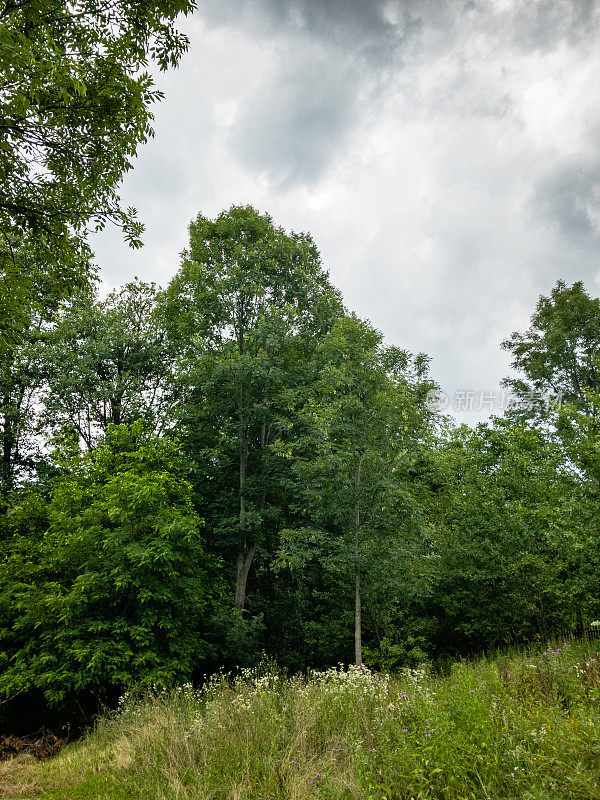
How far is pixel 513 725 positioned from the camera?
4.04 meters

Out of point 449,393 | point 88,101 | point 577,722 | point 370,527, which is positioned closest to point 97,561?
point 370,527

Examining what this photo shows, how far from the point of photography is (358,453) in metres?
12.9

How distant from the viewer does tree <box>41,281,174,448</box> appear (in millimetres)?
17625

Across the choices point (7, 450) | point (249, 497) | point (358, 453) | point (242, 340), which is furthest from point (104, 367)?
point (358, 453)

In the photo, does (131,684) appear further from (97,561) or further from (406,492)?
(406,492)

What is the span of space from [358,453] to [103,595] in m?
A: 7.50

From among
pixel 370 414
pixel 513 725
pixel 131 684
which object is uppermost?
pixel 370 414

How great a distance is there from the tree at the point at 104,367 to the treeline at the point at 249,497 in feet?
0.27

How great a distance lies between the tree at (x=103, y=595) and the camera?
11.4 meters

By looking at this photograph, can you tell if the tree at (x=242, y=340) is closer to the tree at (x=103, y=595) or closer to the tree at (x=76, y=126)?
the tree at (x=103, y=595)

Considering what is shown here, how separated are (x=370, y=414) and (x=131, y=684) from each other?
8763 millimetres

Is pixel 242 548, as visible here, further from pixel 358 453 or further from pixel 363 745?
pixel 363 745

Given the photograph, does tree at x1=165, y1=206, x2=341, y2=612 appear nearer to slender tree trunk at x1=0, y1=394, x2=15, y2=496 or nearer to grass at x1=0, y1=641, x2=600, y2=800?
slender tree trunk at x1=0, y1=394, x2=15, y2=496

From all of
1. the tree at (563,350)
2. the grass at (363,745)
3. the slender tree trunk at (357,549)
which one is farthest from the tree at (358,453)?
the tree at (563,350)
